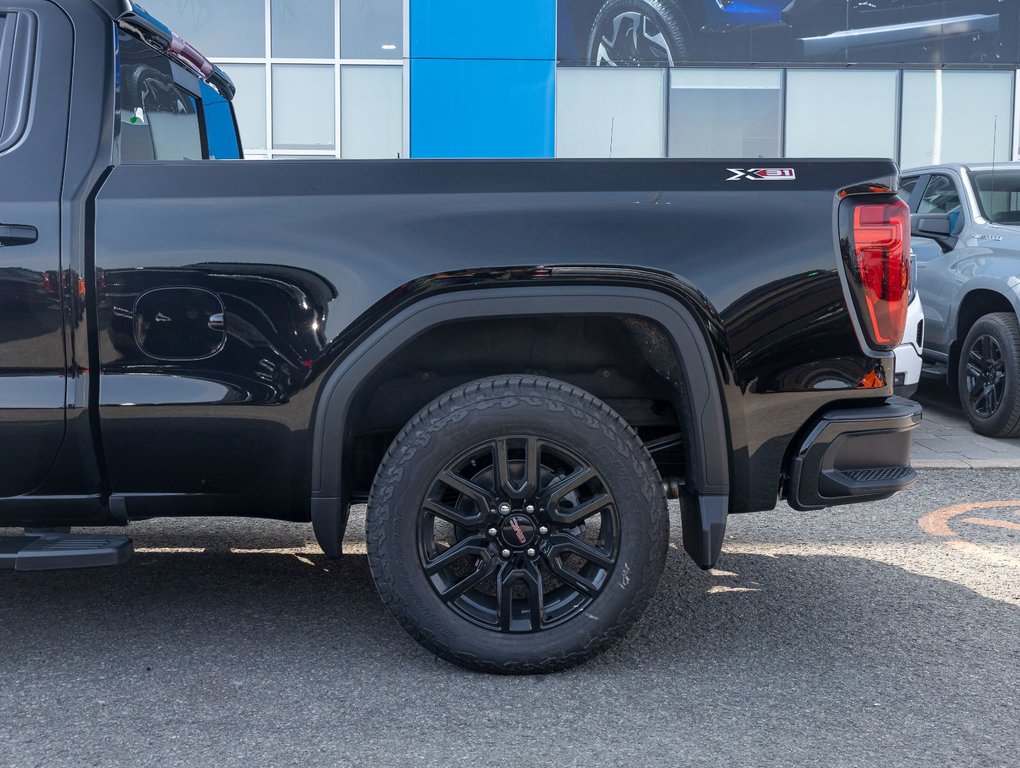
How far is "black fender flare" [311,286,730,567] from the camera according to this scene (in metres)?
→ 2.93

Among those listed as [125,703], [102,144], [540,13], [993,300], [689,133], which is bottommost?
[125,703]

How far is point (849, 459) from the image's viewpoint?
3035 mm

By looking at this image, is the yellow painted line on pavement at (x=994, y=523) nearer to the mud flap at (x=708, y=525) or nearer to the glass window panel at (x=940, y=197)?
the mud flap at (x=708, y=525)

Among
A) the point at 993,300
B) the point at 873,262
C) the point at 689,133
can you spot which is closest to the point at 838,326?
the point at 873,262

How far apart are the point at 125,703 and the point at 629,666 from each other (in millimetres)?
1412

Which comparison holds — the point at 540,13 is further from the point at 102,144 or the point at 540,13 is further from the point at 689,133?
the point at 102,144

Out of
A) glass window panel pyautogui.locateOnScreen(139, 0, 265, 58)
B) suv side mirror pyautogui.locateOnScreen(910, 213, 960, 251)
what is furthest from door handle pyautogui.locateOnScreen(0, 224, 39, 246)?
glass window panel pyautogui.locateOnScreen(139, 0, 265, 58)

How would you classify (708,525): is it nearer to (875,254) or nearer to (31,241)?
(875,254)

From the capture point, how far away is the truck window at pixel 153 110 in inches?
127

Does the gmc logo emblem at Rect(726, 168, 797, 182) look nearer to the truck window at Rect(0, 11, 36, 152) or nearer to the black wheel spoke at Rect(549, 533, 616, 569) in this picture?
the black wheel spoke at Rect(549, 533, 616, 569)

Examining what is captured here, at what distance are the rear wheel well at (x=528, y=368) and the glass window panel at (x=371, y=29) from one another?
12145 mm

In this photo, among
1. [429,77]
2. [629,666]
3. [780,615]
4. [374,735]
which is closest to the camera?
[374,735]

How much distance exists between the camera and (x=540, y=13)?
46.3 ft

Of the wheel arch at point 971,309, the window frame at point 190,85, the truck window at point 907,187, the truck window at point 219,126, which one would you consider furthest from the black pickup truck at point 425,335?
the truck window at point 907,187
